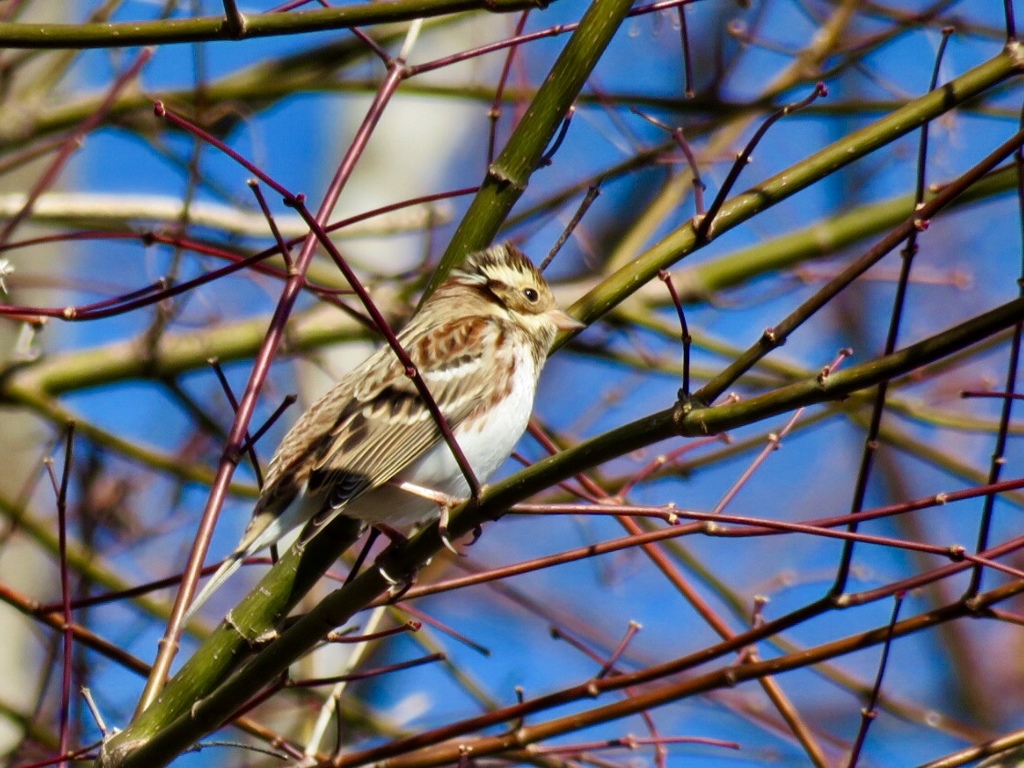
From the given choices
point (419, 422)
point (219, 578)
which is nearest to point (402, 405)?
point (419, 422)

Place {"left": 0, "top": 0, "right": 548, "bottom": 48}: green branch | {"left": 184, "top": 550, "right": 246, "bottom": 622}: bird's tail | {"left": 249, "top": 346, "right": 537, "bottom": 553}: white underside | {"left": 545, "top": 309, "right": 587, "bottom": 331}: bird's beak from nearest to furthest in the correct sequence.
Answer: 1. {"left": 0, "top": 0, "right": 548, "bottom": 48}: green branch
2. {"left": 184, "top": 550, "right": 246, "bottom": 622}: bird's tail
3. {"left": 545, "top": 309, "right": 587, "bottom": 331}: bird's beak
4. {"left": 249, "top": 346, "right": 537, "bottom": 553}: white underside

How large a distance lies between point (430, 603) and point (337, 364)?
2944 mm

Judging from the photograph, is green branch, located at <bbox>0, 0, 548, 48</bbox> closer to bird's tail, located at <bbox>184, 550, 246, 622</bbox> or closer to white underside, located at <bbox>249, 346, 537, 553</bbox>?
bird's tail, located at <bbox>184, 550, 246, 622</bbox>

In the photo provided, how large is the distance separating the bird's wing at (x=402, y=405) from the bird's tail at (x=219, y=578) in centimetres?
29

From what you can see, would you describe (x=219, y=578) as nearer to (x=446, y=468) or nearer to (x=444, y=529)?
(x=444, y=529)

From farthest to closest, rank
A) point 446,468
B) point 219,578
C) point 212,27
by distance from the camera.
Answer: point 446,468, point 219,578, point 212,27

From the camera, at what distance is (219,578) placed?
11.1 ft

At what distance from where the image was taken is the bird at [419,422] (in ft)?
12.6

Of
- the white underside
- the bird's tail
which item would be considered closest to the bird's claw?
the bird's tail

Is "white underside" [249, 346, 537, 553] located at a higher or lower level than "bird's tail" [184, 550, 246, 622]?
higher

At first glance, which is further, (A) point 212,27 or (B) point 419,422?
(B) point 419,422

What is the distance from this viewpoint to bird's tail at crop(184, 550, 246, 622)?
3.16 metres

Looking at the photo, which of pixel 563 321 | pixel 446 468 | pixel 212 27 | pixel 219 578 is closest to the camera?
pixel 212 27

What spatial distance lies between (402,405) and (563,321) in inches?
21.9
